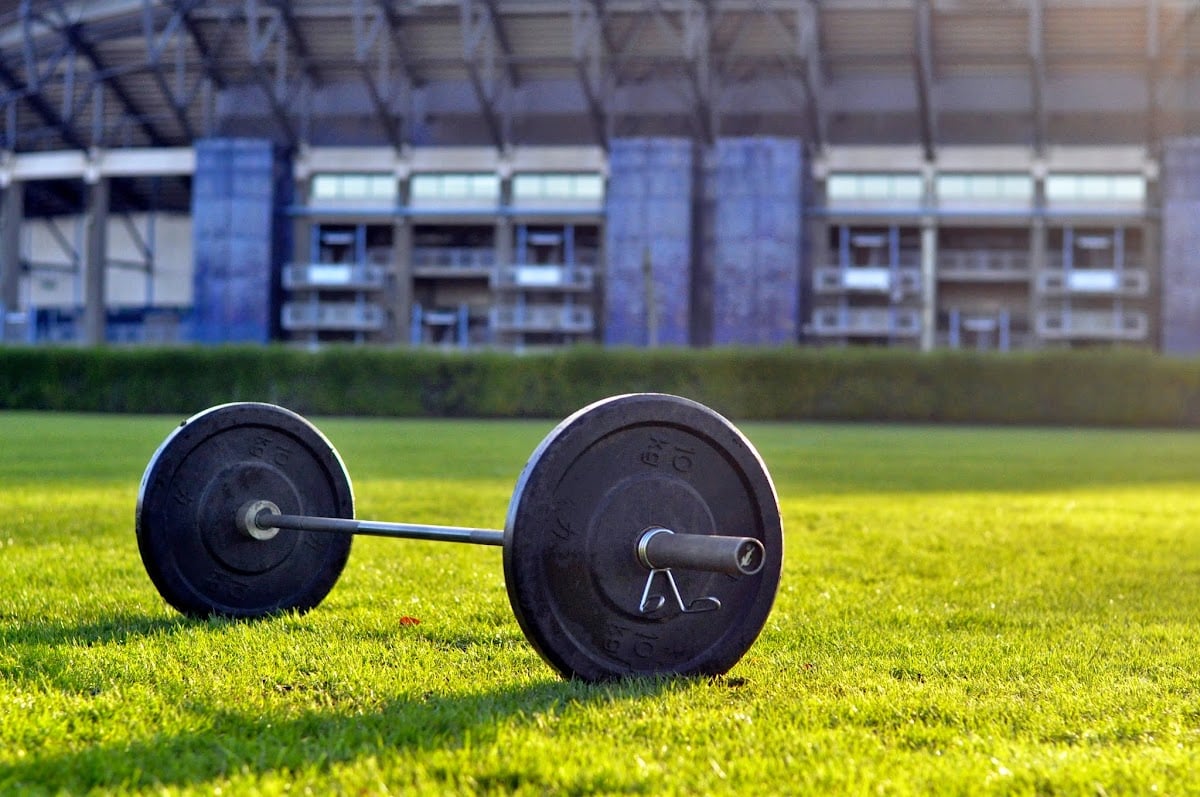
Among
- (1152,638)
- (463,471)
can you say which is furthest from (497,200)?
(1152,638)

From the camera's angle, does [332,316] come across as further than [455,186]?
Yes

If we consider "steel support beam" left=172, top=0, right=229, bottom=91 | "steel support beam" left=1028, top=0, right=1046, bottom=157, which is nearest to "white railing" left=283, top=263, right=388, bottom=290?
"steel support beam" left=172, top=0, right=229, bottom=91

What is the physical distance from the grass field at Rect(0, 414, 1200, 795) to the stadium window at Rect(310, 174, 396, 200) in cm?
4349

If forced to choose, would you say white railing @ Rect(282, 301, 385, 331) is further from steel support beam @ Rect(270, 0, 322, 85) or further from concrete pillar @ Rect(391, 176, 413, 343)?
steel support beam @ Rect(270, 0, 322, 85)

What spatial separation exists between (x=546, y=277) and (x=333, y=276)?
8.19 meters

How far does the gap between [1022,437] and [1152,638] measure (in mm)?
22369

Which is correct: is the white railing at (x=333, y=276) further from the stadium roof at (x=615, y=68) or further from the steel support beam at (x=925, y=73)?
the steel support beam at (x=925, y=73)

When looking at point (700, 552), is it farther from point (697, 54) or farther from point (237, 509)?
point (697, 54)

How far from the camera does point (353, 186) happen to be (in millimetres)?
50469

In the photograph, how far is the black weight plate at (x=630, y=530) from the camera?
3.31 metres

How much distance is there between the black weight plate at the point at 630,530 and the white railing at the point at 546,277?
46.0 meters

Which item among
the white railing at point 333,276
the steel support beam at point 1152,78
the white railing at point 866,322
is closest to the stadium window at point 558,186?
the white railing at point 333,276

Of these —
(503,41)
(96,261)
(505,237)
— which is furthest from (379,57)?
(96,261)

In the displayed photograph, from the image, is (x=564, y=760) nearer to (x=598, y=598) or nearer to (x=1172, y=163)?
(x=598, y=598)
